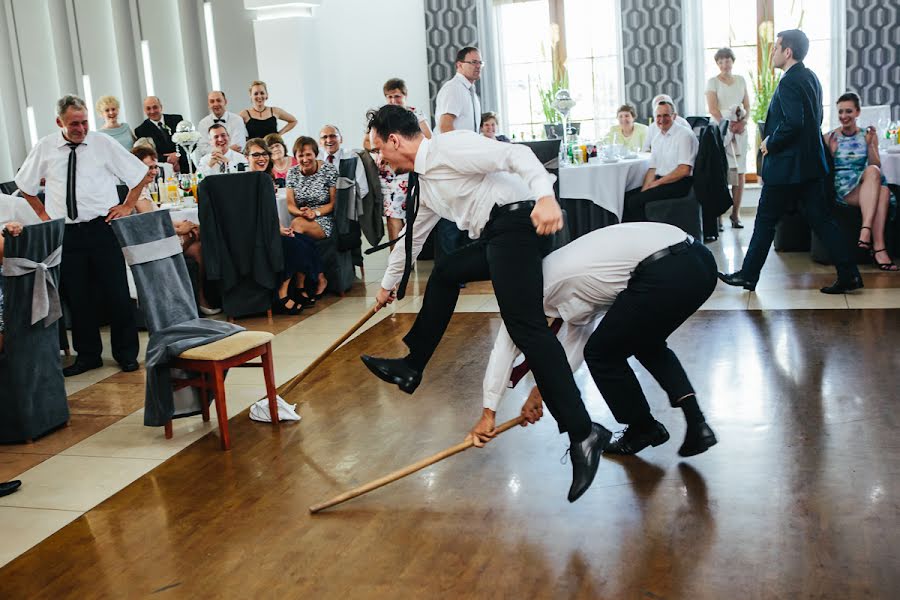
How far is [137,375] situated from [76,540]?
7.07 ft

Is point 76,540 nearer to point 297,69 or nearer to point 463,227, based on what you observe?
Answer: point 463,227

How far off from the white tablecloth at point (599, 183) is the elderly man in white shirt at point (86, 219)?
129 inches

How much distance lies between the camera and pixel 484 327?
5648mm

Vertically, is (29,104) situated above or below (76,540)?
above

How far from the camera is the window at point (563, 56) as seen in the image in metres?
10.6

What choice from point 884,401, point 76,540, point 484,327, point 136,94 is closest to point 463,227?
point 76,540

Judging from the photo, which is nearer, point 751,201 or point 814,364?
point 814,364

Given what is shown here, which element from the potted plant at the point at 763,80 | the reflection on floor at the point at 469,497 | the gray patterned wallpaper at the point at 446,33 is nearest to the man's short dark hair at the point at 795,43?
the reflection on floor at the point at 469,497

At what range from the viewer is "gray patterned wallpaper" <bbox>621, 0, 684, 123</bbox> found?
33.0 feet

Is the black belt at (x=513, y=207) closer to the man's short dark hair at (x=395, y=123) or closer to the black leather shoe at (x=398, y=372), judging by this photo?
the man's short dark hair at (x=395, y=123)

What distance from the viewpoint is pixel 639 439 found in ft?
11.4

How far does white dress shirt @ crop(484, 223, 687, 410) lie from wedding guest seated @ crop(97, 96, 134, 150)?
5.71 meters

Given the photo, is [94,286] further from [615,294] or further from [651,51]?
[651,51]

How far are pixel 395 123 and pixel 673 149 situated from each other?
4700mm
